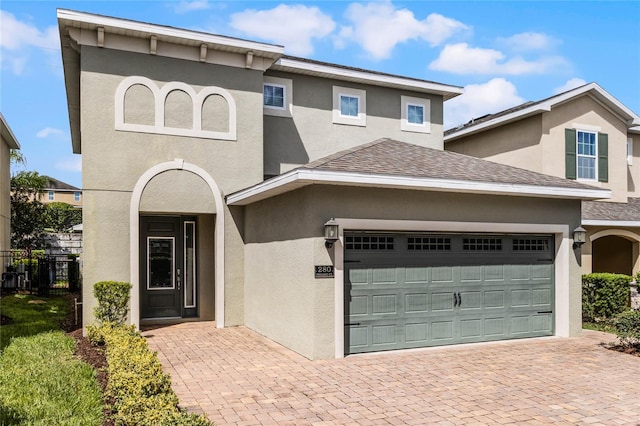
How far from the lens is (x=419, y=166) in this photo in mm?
9828

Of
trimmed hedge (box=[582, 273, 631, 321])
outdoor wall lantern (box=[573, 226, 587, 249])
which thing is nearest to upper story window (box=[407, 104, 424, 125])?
outdoor wall lantern (box=[573, 226, 587, 249])

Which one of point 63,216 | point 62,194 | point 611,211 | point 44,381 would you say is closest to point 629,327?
point 611,211

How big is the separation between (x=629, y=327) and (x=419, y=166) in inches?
202

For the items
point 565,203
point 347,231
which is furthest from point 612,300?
point 347,231

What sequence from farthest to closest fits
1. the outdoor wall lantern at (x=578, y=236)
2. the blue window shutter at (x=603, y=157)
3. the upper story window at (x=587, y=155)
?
the blue window shutter at (x=603, y=157) → the upper story window at (x=587, y=155) → the outdoor wall lantern at (x=578, y=236)

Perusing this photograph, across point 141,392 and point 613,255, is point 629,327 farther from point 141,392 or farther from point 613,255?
point 613,255

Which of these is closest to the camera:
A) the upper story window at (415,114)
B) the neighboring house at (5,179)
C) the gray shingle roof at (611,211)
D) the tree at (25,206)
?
the gray shingle roof at (611,211)

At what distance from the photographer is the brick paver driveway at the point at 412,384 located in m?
6.01

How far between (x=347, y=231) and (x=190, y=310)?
6.09m

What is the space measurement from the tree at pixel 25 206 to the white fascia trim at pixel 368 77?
770 inches

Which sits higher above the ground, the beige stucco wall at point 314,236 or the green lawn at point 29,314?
the beige stucco wall at point 314,236

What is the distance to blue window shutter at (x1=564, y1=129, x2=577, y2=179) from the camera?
1666 cm

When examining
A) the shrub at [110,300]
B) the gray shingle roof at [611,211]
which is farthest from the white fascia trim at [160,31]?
the gray shingle roof at [611,211]

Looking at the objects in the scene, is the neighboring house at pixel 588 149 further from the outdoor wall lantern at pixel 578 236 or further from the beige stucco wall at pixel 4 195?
the beige stucco wall at pixel 4 195
